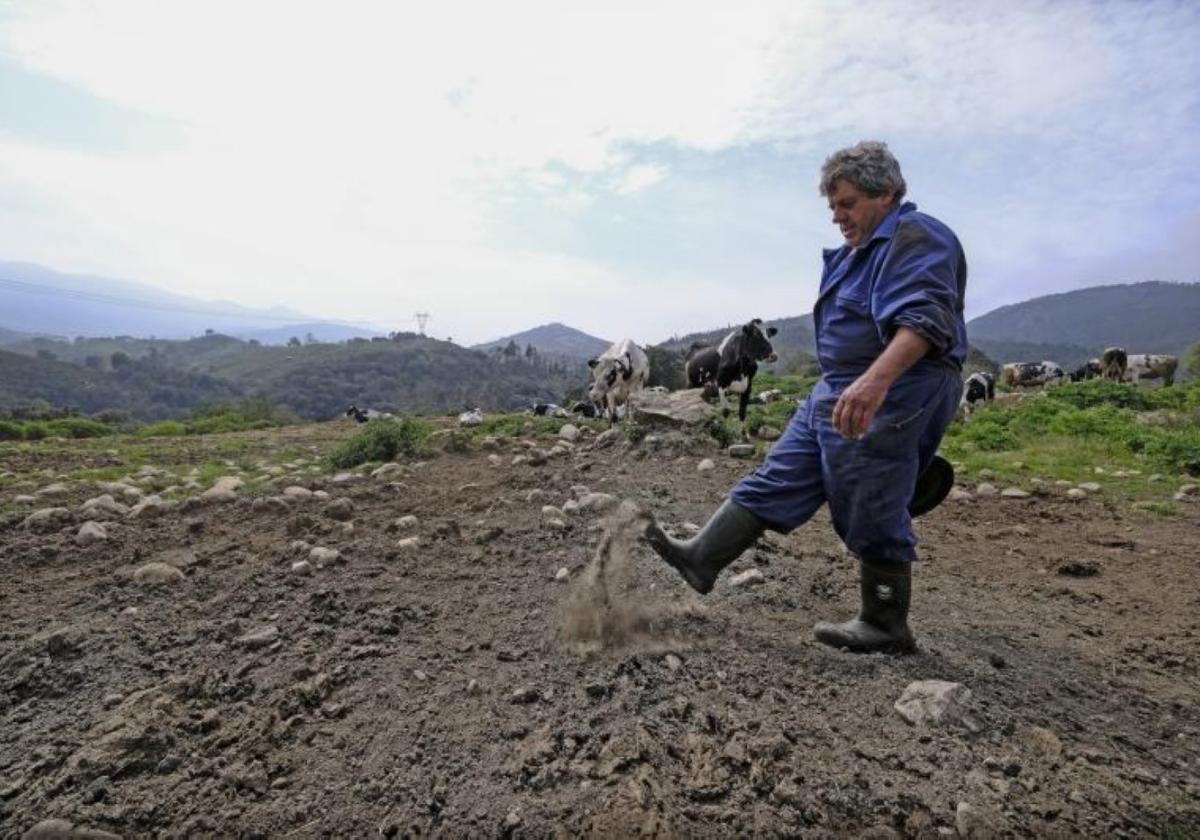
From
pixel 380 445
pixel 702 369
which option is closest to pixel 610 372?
pixel 702 369

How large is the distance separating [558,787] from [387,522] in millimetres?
3090

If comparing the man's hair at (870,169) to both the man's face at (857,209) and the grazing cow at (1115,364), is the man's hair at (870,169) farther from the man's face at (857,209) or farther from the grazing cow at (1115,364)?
the grazing cow at (1115,364)

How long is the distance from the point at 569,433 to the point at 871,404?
23.9 ft

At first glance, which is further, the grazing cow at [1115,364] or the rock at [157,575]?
the grazing cow at [1115,364]

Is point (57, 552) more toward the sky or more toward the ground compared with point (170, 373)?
more toward the sky

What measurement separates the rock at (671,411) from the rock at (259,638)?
5720 mm

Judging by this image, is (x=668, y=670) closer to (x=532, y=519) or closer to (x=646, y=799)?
(x=646, y=799)

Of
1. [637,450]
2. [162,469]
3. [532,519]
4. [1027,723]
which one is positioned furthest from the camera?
[162,469]

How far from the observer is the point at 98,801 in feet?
6.17

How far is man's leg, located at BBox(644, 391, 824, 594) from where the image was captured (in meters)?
2.77

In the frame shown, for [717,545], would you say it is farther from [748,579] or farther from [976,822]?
[976,822]

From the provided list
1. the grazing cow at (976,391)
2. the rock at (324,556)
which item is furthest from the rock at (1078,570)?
the grazing cow at (976,391)

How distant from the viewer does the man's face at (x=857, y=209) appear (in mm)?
2600

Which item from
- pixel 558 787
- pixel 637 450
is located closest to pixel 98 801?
pixel 558 787
